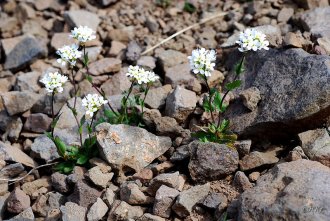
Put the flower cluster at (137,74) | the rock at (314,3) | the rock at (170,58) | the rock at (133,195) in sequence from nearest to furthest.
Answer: the rock at (133,195) → the flower cluster at (137,74) → the rock at (170,58) → the rock at (314,3)

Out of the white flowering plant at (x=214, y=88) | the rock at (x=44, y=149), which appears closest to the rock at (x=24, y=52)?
the rock at (x=44, y=149)

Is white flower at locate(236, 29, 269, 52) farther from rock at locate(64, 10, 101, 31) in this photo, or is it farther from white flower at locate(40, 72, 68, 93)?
rock at locate(64, 10, 101, 31)

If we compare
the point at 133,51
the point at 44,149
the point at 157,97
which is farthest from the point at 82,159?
the point at 133,51

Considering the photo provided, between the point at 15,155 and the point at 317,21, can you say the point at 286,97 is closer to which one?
the point at 317,21

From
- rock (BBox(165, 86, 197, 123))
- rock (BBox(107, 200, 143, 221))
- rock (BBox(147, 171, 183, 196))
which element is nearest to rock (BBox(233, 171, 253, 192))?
rock (BBox(147, 171, 183, 196))

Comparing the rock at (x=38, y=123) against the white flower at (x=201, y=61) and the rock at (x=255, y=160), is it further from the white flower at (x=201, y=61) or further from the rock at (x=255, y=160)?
the rock at (x=255, y=160)

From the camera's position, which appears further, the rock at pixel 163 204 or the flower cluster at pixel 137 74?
the flower cluster at pixel 137 74
